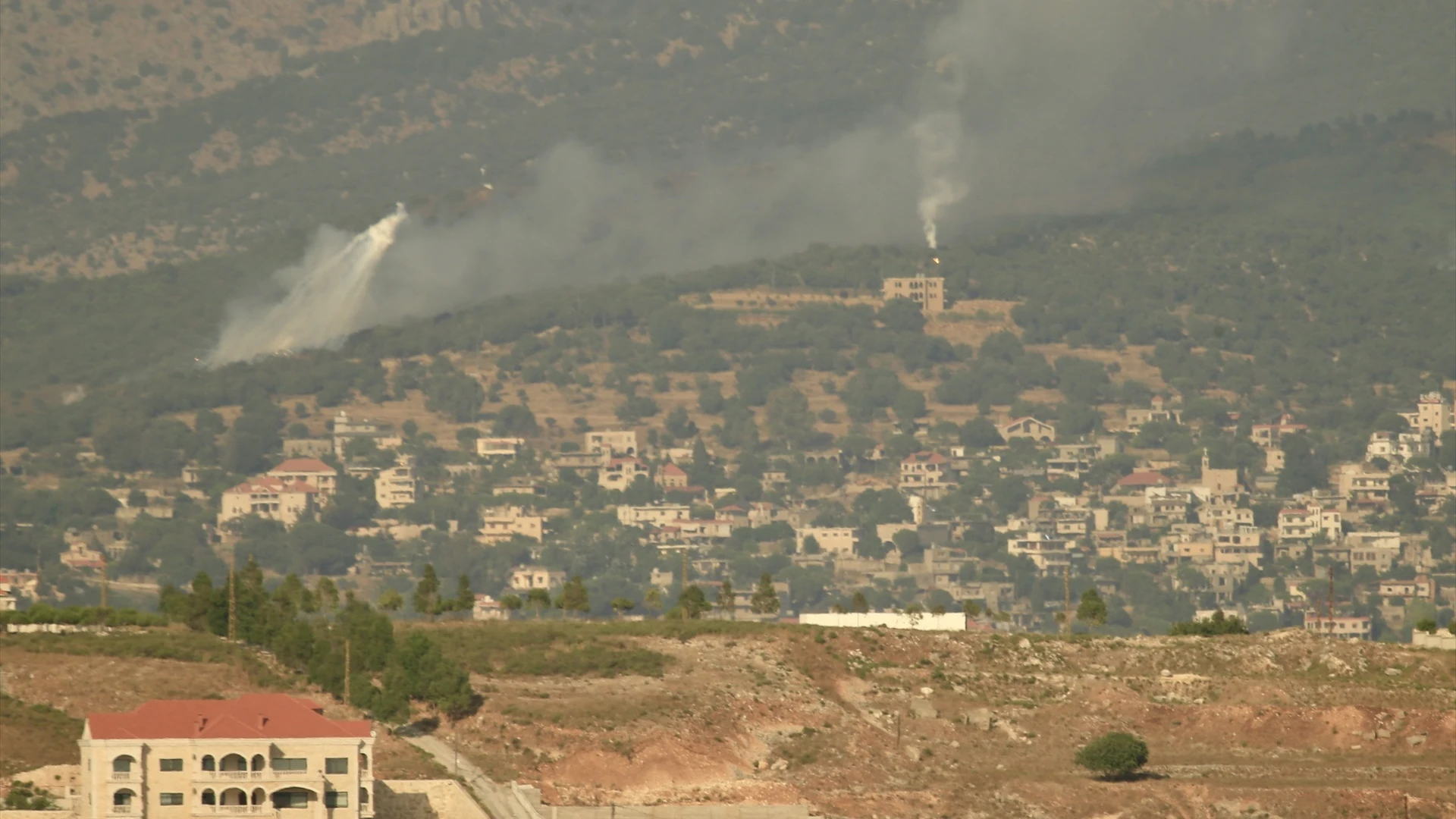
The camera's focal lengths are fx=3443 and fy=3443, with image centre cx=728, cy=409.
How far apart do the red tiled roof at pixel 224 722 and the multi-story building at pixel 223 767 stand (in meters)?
0.03

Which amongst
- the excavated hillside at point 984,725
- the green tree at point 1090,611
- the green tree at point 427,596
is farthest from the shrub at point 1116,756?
the green tree at point 427,596

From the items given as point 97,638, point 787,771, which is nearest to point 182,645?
point 97,638

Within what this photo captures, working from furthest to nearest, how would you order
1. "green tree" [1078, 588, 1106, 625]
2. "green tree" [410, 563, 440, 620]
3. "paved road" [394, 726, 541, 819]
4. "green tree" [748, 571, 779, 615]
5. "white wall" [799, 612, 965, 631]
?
"green tree" [748, 571, 779, 615], "green tree" [1078, 588, 1106, 625], "green tree" [410, 563, 440, 620], "white wall" [799, 612, 965, 631], "paved road" [394, 726, 541, 819]

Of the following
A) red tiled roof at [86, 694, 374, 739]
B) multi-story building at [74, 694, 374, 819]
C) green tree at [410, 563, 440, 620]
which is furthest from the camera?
green tree at [410, 563, 440, 620]

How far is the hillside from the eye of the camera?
342ft

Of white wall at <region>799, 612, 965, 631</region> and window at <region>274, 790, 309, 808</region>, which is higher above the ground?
white wall at <region>799, 612, 965, 631</region>

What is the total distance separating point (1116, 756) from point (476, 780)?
20272 millimetres

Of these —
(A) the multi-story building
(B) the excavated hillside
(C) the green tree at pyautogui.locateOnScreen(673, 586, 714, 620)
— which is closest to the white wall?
(C) the green tree at pyautogui.locateOnScreen(673, 586, 714, 620)

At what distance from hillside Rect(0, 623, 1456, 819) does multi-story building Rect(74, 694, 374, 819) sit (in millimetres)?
6361

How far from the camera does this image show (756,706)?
111m

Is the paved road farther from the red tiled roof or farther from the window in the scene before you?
the window

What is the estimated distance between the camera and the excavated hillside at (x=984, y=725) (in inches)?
4097

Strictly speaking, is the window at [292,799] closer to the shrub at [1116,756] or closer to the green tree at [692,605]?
the shrub at [1116,756]

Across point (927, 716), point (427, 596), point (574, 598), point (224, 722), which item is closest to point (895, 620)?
point (574, 598)
